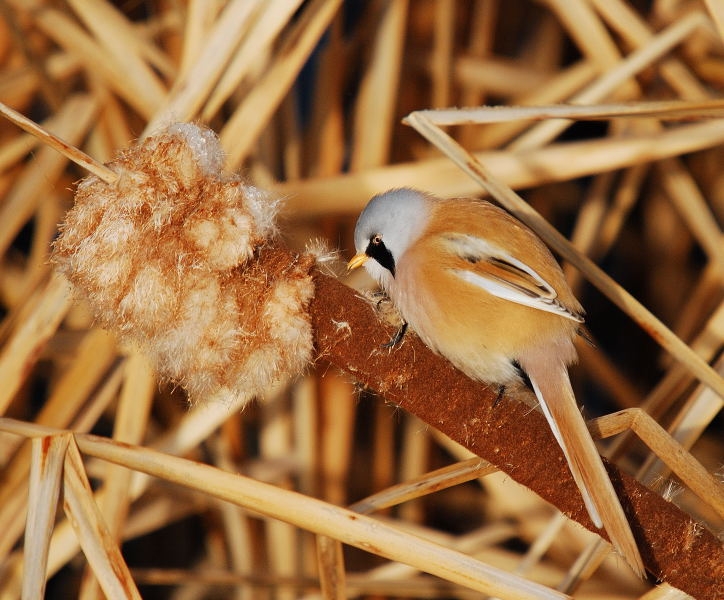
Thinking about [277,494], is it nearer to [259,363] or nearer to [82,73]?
[259,363]

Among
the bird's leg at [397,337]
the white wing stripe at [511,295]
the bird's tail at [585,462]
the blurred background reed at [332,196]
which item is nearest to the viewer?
the bird's tail at [585,462]

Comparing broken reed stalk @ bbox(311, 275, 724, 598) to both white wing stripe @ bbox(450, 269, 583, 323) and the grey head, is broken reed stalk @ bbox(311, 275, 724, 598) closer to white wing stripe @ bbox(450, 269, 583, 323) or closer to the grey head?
white wing stripe @ bbox(450, 269, 583, 323)

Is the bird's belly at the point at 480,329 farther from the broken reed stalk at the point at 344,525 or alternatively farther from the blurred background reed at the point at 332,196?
the broken reed stalk at the point at 344,525

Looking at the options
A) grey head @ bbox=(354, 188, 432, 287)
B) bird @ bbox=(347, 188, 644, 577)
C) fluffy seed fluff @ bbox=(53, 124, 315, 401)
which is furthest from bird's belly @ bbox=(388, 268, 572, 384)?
fluffy seed fluff @ bbox=(53, 124, 315, 401)

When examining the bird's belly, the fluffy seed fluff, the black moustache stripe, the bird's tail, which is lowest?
the bird's tail

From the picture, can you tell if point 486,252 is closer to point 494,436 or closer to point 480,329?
point 480,329

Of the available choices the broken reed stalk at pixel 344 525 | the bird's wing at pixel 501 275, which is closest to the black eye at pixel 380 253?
the bird's wing at pixel 501 275
